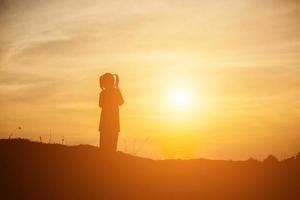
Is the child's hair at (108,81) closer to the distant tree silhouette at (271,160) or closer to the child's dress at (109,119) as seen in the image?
the child's dress at (109,119)

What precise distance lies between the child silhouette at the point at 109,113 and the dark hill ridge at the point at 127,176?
39cm

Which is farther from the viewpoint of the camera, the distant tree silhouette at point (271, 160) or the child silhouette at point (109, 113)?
the distant tree silhouette at point (271, 160)

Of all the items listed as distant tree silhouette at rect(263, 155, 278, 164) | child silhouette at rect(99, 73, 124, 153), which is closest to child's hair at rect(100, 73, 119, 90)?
child silhouette at rect(99, 73, 124, 153)

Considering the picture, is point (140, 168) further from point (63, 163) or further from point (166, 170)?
point (63, 163)

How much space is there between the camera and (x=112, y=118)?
50.3 feet

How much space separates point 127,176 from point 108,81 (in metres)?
2.91

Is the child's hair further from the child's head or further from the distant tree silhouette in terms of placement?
the distant tree silhouette

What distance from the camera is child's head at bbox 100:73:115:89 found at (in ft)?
49.7

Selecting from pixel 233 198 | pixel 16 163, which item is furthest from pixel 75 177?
pixel 233 198

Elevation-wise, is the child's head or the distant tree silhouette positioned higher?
the child's head

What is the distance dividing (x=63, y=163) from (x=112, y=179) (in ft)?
4.80

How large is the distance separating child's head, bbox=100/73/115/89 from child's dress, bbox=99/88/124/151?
0.12 meters

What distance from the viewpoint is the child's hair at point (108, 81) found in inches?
597

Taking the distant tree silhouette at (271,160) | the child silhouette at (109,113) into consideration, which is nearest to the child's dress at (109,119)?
the child silhouette at (109,113)
